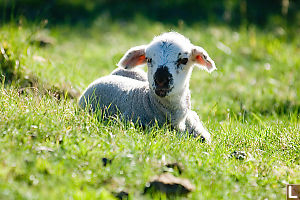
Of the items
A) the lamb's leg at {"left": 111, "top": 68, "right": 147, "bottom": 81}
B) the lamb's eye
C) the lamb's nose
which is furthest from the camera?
the lamb's leg at {"left": 111, "top": 68, "right": 147, "bottom": 81}

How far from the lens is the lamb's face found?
4.73 meters

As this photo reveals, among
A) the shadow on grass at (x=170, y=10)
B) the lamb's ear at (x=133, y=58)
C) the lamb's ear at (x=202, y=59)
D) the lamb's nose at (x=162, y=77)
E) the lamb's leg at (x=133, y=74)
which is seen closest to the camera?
the lamb's nose at (x=162, y=77)

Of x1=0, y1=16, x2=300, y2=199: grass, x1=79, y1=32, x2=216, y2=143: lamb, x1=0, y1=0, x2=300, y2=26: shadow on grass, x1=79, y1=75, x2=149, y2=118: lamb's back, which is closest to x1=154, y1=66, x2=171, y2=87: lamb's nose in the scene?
x1=79, y1=32, x2=216, y2=143: lamb

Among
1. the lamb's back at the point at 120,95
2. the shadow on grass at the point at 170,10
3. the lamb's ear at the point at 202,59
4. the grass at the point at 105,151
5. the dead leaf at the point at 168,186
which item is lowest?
the dead leaf at the point at 168,186

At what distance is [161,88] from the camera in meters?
4.72

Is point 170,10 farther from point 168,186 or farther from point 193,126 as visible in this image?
point 168,186

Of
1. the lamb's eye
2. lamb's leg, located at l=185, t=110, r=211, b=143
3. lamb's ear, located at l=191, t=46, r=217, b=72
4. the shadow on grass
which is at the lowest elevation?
lamb's leg, located at l=185, t=110, r=211, b=143

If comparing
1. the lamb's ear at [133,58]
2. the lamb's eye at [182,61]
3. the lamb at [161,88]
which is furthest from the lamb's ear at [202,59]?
the lamb's ear at [133,58]

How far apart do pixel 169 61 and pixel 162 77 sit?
273 mm

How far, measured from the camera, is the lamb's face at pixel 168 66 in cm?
473

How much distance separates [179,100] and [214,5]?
848 centimetres

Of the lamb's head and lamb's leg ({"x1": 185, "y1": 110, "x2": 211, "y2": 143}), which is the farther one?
lamb's leg ({"x1": 185, "y1": 110, "x2": 211, "y2": 143})

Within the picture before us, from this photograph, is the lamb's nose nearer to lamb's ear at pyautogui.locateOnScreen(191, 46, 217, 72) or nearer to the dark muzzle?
the dark muzzle

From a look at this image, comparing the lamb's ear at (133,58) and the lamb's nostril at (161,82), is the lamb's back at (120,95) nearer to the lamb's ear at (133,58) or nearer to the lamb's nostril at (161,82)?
the lamb's ear at (133,58)
